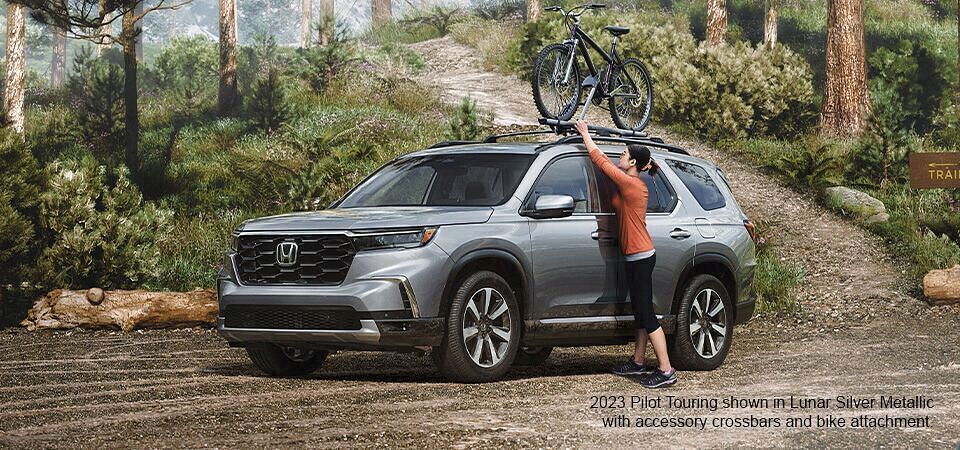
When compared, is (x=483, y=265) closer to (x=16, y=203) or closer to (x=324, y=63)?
(x=16, y=203)

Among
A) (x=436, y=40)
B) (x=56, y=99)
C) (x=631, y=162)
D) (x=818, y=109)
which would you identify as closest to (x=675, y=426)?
(x=631, y=162)

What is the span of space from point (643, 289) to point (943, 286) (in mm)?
7452

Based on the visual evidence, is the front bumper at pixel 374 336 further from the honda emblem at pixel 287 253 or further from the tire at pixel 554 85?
the tire at pixel 554 85

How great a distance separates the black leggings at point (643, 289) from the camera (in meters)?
9.56

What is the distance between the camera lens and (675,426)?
25.4 ft

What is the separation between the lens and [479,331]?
9.07 meters

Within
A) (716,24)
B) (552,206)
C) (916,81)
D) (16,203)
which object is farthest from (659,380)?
(916,81)

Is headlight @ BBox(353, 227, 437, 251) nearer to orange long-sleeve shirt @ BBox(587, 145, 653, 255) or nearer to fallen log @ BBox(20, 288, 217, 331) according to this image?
orange long-sleeve shirt @ BBox(587, 145, 653, 255)

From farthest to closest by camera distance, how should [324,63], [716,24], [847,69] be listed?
[716,24] → [324,63] → [847,69]

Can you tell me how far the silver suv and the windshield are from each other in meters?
0.01

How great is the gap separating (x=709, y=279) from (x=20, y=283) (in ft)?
26.6

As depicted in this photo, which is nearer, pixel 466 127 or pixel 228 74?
pixel 466 127

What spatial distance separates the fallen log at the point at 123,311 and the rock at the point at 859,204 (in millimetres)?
10599

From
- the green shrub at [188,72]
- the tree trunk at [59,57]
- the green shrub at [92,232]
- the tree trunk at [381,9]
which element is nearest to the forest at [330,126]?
the green shrub at [92,232]
